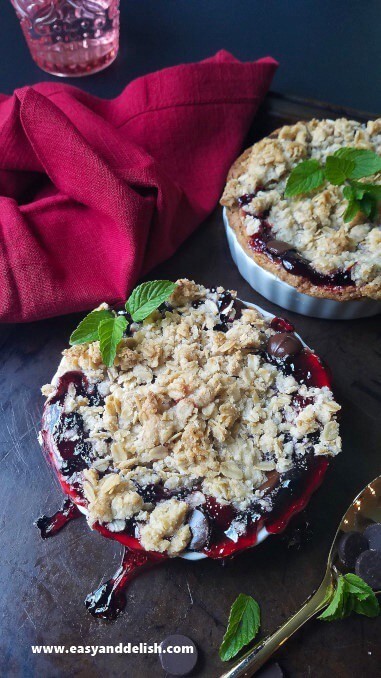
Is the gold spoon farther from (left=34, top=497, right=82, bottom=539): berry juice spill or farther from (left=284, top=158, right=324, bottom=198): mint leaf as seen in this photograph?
(left=284, top=158, right=324, bottom=198): mint leaf

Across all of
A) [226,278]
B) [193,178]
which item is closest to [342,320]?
[226,278]

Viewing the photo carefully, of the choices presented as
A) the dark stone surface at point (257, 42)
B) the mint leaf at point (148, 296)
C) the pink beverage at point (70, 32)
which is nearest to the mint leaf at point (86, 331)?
the mint leaf at point (148, 296)

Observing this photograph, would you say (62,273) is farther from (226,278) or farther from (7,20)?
(7,20)

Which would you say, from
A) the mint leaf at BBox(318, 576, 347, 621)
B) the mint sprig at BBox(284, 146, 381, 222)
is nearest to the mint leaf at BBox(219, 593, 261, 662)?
the mint leaf at BBox(318, 576, 347, 621)

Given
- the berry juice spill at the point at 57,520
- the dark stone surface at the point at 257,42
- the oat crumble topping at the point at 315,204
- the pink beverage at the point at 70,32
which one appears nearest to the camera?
the berry juice spill at the point at 57,520

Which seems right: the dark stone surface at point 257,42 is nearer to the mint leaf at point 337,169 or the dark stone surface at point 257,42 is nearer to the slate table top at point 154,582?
the mint leaf at point 337,169
